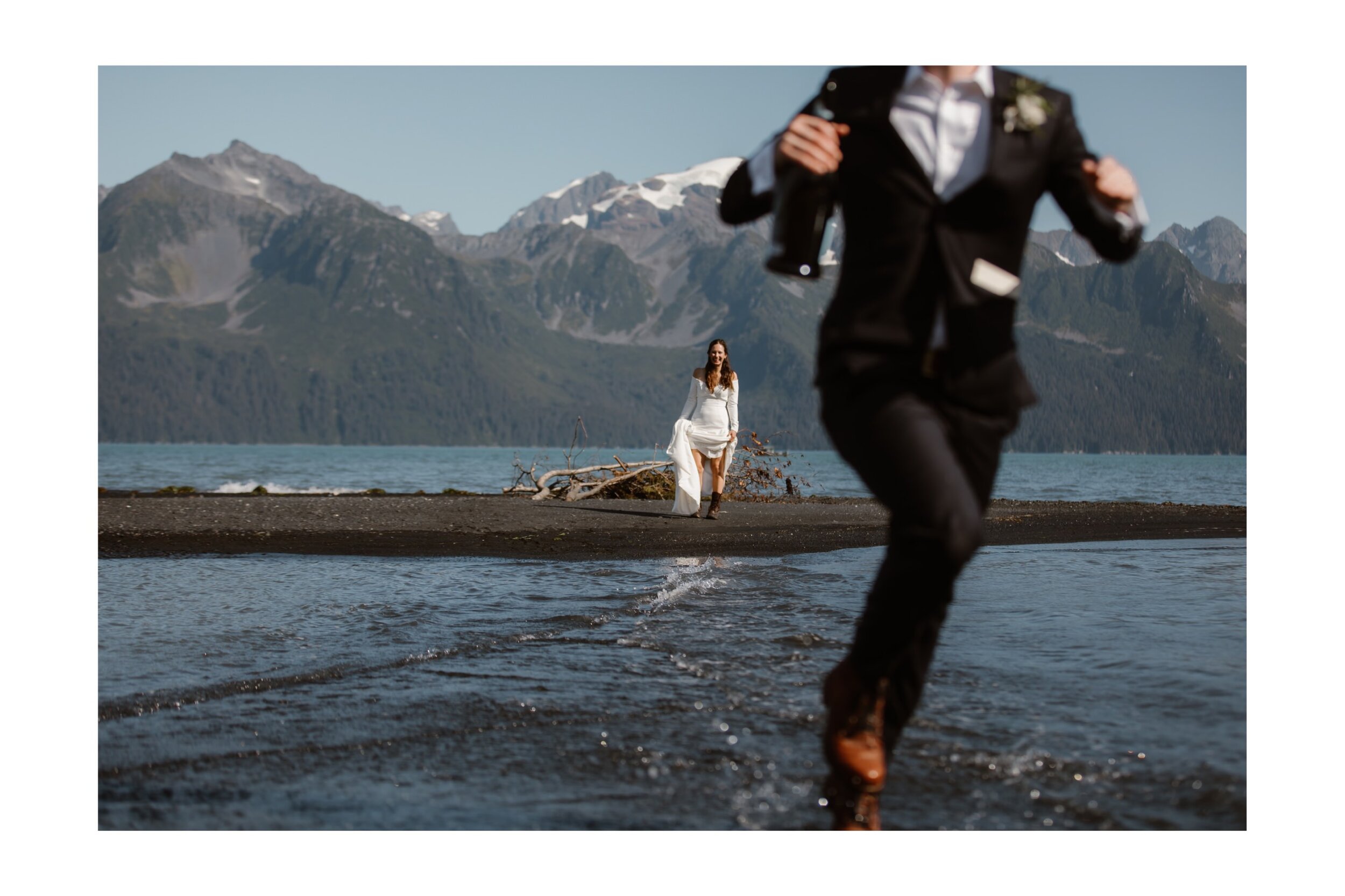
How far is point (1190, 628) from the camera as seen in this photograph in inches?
259

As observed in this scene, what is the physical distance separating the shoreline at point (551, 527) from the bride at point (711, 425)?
75 centimetres

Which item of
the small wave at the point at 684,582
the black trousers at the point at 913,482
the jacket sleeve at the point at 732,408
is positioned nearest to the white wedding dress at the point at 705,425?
the jacket sleeve at the point at 732,408

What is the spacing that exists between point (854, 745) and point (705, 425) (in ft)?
42.2

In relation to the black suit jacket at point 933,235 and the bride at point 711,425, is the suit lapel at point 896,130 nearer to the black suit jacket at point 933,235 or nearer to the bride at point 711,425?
the black suit jacket at point 933,235

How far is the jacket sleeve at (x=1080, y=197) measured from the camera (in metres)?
3.15

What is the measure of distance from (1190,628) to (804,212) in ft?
15.1

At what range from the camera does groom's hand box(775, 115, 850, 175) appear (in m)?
3.07

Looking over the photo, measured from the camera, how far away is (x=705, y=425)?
16.1 metres

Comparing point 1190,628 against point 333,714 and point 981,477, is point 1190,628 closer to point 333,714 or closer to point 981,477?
point 981,477

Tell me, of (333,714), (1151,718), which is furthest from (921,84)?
(333,714)

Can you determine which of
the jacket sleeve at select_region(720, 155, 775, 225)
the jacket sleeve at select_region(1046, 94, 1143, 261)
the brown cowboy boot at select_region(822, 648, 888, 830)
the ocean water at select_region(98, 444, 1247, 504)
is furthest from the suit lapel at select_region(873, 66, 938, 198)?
the ocean water at select_region(98, 444, 1247, 504)

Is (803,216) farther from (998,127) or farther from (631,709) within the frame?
(631,709)

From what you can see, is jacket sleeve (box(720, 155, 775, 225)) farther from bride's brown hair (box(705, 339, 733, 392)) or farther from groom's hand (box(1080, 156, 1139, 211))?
bride's brown hair (box(705, 339, 733, 392))

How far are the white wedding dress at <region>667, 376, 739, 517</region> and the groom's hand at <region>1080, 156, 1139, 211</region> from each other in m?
12.5
